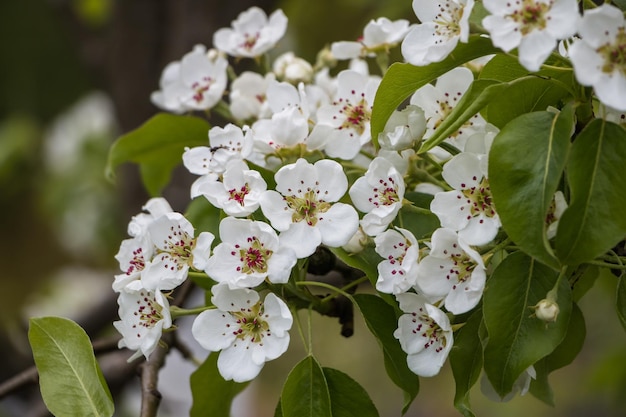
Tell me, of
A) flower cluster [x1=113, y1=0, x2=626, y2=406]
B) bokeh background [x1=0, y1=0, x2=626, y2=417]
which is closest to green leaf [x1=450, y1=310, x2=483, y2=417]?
flower cluster [x1=113, y1=0, x2=626, y2=406]

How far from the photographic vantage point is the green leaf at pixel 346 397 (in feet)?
2.17

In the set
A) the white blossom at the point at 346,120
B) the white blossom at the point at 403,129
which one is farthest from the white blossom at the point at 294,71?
the white blossom at the point at 403,129

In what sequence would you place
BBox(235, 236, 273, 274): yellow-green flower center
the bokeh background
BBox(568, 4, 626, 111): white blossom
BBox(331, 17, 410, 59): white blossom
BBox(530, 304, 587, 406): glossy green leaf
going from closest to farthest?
1. BBox(568, 4, 626, 111): white blossom
2. BBox(235, 236, 273, 274): yellow-green flower center
3. BBox(530, 304, 587, 406): glossy green leaf
4. BBox(331, 17, 410, 59): white blossom
5. the bokeh background

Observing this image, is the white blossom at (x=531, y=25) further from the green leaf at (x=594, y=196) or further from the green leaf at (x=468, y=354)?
the green leaf at (x=468, y=354)

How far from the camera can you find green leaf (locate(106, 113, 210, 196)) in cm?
89

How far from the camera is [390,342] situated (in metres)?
0.66

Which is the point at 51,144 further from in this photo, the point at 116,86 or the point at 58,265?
the point at 116,86

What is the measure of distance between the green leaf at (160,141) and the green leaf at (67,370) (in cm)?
27

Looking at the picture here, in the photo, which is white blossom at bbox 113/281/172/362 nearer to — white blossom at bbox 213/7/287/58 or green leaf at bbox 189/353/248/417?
green leaf at bbox 189/353/248/417

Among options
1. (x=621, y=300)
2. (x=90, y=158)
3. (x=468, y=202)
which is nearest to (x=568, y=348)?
(x=621, y=300)

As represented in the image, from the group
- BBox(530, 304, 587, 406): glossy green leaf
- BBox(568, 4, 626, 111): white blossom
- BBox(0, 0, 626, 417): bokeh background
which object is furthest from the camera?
BBox(0, 0, 626, 417): bokeh background

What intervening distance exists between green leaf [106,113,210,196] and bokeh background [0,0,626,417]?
45 cm

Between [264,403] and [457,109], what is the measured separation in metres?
3.78

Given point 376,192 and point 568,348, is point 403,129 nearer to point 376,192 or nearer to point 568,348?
point 376,192
